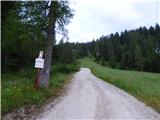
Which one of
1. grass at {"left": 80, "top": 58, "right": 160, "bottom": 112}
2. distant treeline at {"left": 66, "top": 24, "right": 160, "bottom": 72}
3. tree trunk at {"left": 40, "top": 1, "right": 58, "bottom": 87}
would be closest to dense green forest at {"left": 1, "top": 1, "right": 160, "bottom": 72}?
distant treeline at {"left": 66, "top": 24, "right": 160, "bottom": 72}


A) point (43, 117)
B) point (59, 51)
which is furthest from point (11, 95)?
point (59, 51)

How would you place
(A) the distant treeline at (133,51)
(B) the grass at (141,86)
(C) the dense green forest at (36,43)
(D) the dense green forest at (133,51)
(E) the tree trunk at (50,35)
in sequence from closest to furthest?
(B) the grass at (141,86) → (C) the dense green forest at (36,43) → (E) the tree trunk at (50,35) → (D) the dense green forest at (133,51) → (A) the distant treeline at (133,51)

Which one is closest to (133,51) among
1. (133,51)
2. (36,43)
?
(133,51)

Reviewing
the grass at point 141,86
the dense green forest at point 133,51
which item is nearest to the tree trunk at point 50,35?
the grass at point 141,86

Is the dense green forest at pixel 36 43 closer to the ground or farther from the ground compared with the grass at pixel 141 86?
farther from the ground

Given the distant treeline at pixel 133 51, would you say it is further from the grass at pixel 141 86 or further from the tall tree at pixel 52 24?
the tall tree at pixel 52 24

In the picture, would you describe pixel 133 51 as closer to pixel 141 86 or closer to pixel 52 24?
pixel 141 86

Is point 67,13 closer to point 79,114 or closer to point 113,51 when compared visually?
point 79,114

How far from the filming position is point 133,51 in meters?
127

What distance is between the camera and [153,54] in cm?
11050

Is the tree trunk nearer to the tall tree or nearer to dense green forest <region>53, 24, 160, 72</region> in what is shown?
the tall tree

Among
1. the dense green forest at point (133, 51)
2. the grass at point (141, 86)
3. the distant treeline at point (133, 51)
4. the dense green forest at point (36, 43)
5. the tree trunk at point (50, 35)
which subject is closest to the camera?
the grass at point (141, 86)

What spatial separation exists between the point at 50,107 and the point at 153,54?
327ft

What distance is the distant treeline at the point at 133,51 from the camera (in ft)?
370
